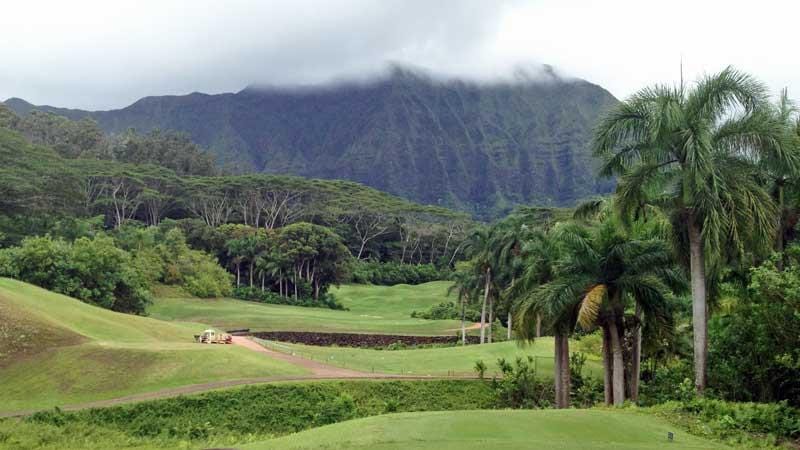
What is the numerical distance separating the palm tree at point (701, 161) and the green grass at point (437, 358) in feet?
49.4

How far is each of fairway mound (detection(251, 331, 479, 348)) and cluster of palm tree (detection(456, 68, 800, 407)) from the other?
91.1ft

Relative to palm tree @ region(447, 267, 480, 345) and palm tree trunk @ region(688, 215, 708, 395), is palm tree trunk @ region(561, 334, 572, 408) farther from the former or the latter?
palm tree @ region(447, 267, 480, 345)

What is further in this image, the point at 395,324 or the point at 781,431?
the point at 395,324

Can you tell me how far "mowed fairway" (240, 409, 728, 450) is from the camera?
13172 mm

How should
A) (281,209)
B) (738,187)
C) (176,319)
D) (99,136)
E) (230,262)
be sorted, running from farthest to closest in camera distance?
(99,136), (281,209), (230,262), (176,319), (738,187)

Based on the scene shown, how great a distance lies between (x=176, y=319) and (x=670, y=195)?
46.9 metres

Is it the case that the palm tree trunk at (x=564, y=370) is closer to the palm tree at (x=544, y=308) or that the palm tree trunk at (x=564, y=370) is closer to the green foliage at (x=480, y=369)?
the palm tree at (x=544, y=308)

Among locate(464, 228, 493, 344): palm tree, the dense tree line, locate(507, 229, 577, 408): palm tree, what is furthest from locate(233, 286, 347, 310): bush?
locate(507, 229, 577, 408): palm tree

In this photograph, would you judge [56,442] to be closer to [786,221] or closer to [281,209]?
[786,221]

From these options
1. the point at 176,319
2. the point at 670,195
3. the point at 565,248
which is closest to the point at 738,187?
the point at 670,195

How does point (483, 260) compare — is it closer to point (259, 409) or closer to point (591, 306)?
point (259, 409)

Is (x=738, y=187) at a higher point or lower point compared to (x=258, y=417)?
higher

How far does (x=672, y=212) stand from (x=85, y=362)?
2406cm

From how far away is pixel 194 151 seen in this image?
135 meters
